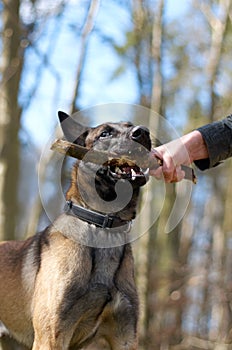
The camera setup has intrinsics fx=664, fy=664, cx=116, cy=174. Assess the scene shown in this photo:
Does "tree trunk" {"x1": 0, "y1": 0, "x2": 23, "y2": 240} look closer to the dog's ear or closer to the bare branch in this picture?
the bare branch

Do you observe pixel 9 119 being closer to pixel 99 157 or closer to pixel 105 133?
pixel 105 133

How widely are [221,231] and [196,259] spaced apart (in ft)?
4.09

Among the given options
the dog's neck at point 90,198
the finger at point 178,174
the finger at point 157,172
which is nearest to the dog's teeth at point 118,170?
the dog's neck at point 90,198

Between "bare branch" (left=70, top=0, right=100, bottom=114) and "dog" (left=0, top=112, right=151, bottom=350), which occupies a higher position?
"bare branch" (left=70, top=0, right=100, bottom=114)

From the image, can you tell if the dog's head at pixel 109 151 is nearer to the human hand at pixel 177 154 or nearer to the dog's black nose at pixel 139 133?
the dog's black nose at pixel 139 133

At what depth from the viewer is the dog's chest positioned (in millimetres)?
5086

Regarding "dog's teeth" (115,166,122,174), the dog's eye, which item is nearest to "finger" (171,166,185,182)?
"dog's teeth" (115,166,122,174)

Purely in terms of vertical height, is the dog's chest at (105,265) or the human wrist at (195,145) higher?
the human wrist at (195,145)

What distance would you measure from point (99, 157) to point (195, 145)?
87 cm

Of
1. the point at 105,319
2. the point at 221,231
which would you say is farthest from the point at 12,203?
the point at 221,231

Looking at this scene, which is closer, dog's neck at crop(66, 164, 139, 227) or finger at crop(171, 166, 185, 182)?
finger at crop(171, 166, 185, 182)

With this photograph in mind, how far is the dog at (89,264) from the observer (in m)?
4.95

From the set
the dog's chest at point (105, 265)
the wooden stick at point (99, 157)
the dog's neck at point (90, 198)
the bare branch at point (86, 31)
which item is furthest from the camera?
the bare branch at point (86, 31)

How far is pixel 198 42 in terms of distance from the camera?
1427cm
